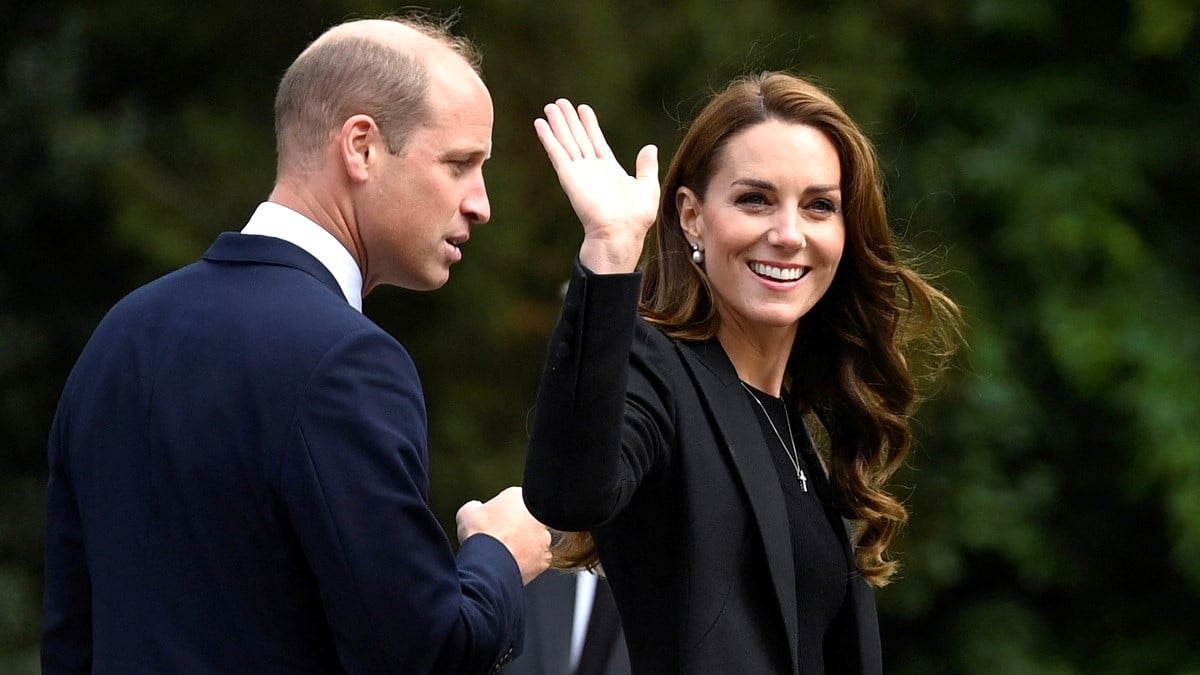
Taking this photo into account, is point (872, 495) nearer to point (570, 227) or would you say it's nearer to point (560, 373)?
point (560, 373)

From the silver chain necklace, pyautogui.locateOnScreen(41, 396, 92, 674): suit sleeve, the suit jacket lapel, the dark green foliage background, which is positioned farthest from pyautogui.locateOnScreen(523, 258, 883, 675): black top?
the dark green foliage background

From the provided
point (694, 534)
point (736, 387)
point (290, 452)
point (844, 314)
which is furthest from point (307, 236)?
point (844, 314)

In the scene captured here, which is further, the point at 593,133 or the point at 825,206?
the point at 825,206

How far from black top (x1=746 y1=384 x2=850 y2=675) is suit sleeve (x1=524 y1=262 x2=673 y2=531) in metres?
0.52

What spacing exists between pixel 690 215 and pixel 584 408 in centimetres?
74

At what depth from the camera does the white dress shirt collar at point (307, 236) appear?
2.31 metres

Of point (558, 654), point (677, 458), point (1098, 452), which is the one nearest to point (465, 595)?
point (677, 458)

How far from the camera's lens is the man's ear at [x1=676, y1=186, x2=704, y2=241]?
294 cm

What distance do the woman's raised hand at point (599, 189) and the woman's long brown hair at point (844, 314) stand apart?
0.44m

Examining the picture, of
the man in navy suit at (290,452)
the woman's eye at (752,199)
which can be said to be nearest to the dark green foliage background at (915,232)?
the woman's eye at (752,199)

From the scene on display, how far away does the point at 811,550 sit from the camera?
2.80 metres

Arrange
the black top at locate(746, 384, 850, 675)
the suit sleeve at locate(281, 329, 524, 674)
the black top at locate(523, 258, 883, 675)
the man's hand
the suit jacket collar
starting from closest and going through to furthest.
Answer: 1. the suit sleeve at locate(281, 329, 524, 674)
2. the suit jacket collar
3. the man's hand
4. the black top at locate(523, 258, 883, 675)
5. the black top at locate(746, 384, 850, 675)

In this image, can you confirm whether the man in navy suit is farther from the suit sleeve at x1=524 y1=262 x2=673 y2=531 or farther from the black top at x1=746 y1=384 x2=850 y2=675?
the black top at x1=746 y1=384 x2=850 y2=675

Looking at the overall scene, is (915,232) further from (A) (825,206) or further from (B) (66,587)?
(B) (66,587)
